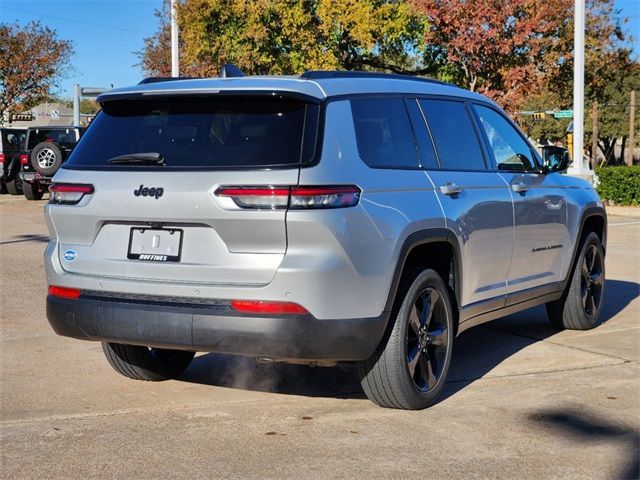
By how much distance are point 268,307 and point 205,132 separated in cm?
100

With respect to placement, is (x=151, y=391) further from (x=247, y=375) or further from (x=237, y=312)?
(x=237, y=312)

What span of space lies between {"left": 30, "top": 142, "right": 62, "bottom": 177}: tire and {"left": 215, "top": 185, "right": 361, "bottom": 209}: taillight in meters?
20.0

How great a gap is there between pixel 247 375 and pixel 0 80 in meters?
43.8

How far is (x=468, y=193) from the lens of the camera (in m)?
6.00

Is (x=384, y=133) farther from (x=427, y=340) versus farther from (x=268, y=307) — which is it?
(x=268, y=307)

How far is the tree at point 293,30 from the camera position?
26797 mm

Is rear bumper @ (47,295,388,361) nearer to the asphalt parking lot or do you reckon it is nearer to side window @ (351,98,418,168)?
the asphalt parking lot

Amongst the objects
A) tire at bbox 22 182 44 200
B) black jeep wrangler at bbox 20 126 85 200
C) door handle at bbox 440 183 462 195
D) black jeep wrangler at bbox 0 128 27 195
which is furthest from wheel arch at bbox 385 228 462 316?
black jeep wrangler at bbox 0 128 27 195

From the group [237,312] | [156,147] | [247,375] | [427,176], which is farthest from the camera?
[247,375]

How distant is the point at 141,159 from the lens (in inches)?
201

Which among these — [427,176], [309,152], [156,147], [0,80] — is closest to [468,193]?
[427,176]

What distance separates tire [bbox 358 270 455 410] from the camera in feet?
17.2

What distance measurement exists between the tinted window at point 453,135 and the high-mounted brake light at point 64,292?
7.45 ft

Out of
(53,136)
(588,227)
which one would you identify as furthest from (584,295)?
(53,136)
